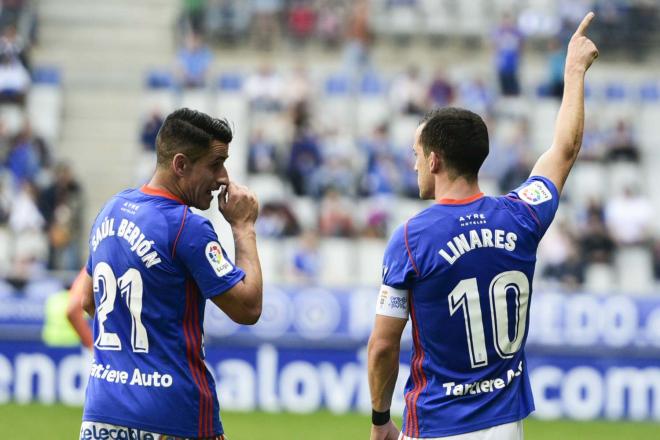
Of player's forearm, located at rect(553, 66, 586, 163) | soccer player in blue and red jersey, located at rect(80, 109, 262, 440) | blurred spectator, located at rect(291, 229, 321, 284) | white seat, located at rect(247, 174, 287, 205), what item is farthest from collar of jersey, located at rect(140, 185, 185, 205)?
white seat, located at rect(247, 174, 287, 205)

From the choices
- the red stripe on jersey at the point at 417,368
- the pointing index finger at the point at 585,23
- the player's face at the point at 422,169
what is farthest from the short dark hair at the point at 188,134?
the pointing index finger at the point at 585,23

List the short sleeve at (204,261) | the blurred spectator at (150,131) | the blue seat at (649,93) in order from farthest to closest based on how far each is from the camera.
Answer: the blue seat at (649,93)
the blurred spectator at (150,131)
the short sleeve at (204,261)

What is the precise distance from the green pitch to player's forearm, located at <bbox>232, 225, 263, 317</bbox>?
664 cm

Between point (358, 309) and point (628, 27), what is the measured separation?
11.4 m

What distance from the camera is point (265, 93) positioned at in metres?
19.6

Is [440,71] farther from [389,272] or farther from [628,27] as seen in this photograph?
[389,272]

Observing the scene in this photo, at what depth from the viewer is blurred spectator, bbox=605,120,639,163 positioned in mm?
19438

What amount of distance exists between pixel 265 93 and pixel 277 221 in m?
3.44

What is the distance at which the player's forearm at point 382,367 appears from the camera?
5.04 m

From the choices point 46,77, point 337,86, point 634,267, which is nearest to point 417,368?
point 634,267

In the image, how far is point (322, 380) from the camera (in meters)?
13.8

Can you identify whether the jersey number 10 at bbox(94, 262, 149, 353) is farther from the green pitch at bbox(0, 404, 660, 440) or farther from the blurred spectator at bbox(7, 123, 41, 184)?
the blurred spectator at bbox(7, 123, 41, 184)

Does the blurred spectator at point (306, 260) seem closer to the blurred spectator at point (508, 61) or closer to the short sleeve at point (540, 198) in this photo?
the blurred spectator at point (508, 61)

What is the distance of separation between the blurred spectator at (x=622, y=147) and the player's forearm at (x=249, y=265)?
1503cm
